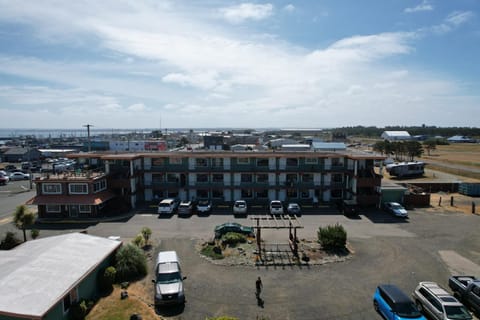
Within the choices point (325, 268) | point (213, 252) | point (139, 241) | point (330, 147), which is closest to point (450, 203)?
point (325, 268)

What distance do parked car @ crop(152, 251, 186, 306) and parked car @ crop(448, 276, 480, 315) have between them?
17158 millimetres

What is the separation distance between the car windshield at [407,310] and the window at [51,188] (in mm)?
37508

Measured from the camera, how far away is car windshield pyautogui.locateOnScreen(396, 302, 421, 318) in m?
16.2

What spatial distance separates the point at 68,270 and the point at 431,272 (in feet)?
81.0

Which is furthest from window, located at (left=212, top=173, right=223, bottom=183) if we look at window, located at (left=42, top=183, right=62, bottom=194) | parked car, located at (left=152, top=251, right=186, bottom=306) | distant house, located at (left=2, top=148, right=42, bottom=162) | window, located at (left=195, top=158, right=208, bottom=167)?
distant house, located at (left=2, top=148, right=42, bottom=162)

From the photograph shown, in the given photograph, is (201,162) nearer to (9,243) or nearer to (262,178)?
(262,178)

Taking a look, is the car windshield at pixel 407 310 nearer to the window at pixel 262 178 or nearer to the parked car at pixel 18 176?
the window at pixel 262 178

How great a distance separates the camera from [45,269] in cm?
1705

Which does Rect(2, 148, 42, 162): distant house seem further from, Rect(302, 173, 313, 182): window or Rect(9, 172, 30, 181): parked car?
Rect(302, 173, 313, 182): window

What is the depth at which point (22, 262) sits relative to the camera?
17.9 meters

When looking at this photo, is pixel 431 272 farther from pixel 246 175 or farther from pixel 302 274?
pixel 246 175

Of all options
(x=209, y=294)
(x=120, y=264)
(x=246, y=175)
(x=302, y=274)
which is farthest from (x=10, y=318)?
(x=246, y=175)

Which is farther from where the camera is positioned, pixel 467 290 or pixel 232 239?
pixel 232 239

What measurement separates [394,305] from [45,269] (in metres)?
19.1
